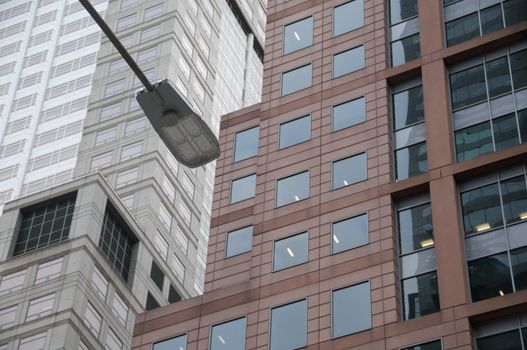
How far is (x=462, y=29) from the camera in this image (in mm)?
47312

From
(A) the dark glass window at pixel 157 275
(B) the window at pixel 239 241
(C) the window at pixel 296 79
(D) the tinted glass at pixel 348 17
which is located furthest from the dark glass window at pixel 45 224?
(D) the tinted glass at pixel 348 17

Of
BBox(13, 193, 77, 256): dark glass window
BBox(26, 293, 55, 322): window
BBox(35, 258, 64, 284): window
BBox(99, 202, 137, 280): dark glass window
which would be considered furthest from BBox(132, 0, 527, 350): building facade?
BBox(13, 193, 77, 256): dark glass window

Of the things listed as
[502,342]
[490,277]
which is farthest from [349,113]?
[502,342]

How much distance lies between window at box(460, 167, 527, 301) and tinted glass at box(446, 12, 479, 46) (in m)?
7.94

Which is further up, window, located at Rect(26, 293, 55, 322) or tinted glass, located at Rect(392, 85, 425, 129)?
window, located at Rect(26, 293, 55, 322)

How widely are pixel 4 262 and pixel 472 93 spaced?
50170 mm

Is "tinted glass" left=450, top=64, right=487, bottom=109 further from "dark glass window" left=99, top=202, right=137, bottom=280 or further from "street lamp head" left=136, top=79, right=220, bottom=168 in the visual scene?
"dark glass window" left=99, top=202, right=137, bottom=280

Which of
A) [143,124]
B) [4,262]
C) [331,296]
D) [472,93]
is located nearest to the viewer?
[331,296]

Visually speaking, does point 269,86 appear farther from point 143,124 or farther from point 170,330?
point 143,124

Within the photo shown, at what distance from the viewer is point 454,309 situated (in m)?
37.7

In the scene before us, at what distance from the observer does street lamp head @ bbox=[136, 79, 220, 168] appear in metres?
14.6

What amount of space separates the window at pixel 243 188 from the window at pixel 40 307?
109 ft

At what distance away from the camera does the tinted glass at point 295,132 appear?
158 feet

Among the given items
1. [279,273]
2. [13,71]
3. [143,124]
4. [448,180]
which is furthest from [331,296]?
[13,71]
